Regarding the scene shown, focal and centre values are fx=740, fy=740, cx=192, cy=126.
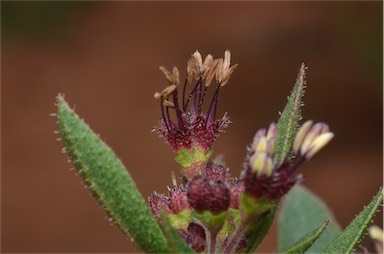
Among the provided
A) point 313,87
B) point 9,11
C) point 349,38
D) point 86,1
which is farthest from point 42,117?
point 349,38

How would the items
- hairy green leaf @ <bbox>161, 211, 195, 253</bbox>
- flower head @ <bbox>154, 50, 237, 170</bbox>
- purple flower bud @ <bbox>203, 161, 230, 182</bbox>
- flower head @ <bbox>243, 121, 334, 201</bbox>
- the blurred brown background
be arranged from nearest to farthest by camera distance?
1. hairy green leaf @ <bbox>161, 211, 195, 253</bbox>
2. flower head @ <bbox>243, 121, 334, 201</bbox>
3. purple flower bud @ <bbox>203, 161, 230, 182</bbox>
4. flower head @ <bbox>154, 50, 237, 170</bbox>
5. the blurred brown background

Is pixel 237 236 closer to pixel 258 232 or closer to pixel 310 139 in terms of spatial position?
pixel 258 232

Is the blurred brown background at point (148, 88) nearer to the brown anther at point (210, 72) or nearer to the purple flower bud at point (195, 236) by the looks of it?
the brown anther at point (210, 72)

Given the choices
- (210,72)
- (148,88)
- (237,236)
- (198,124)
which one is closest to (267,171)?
(237,236)

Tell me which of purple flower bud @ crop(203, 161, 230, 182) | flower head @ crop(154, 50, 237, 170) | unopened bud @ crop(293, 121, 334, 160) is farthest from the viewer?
flower head @ crop(154, 50, 237, 170)

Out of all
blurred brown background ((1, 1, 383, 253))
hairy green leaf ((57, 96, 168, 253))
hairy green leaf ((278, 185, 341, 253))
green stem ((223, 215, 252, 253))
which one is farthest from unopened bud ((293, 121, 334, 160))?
blurred brown background ((1, 1, 383, 253))

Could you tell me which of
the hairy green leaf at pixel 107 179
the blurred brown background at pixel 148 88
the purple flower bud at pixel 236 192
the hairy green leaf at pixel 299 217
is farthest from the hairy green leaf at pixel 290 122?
the blurred brown background at pixel 148 88

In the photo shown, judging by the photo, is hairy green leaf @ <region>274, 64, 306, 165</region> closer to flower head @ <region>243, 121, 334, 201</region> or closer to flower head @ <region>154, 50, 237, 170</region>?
flower head @ <region>154, 50, 237, 170</region>
